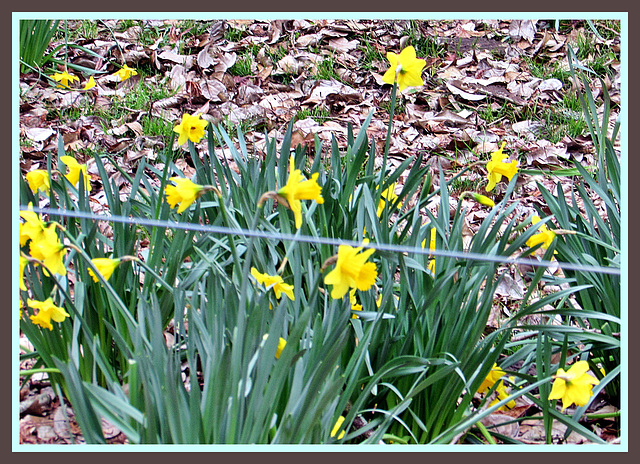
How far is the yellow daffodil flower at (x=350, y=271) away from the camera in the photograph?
996 millimetres

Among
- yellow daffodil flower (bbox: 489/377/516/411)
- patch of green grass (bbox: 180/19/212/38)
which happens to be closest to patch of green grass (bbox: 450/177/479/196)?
yellow daffodil flower (bbox: 489/377/516/411)

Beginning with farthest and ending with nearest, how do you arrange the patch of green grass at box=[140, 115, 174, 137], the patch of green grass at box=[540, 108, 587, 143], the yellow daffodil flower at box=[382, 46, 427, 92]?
the patch of green grass at box=[540, 108, 587, 143] → the patch of green grass at box=[140, 115, 174, 137] → the yellow daffodil flower at box=[382, 46, 427, 92]

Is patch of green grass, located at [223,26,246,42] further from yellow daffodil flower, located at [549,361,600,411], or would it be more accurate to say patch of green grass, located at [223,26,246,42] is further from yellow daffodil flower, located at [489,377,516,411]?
yellow daffodil flower, located at [549,361,600,411]

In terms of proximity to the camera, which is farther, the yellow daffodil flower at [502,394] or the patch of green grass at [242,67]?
the patch of green grass at [242,67]

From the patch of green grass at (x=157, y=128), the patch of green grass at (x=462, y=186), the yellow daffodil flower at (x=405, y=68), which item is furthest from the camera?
the patch of green grass at (x=157, y=128)

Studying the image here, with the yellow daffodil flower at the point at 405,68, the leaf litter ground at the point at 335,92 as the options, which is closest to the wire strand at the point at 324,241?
the yellow daffodil flower at the point at 405,68

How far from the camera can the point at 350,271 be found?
1.01 metres

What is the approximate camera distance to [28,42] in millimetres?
2787

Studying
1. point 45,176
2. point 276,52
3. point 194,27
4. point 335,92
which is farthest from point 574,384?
point 194,27

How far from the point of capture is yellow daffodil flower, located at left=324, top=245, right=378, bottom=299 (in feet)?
3.27

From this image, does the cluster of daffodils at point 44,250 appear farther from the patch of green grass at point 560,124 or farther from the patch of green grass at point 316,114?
the patch of green grass at point 560,124

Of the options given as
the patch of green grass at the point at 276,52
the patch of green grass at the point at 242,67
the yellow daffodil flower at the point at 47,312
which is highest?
the patch of green grass at the point at 276,52

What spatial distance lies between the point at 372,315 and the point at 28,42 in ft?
7.81

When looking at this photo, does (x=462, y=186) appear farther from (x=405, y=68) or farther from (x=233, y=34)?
(x=233, y=34)
